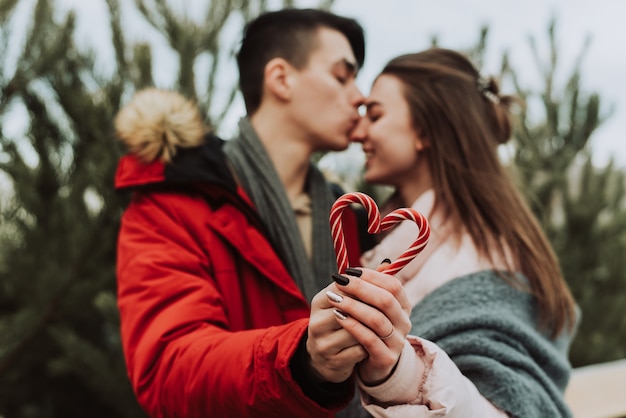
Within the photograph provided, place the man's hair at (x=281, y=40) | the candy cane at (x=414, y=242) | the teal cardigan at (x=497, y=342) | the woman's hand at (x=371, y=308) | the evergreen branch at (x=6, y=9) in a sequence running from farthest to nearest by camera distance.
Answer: the evergreen branch at (x=6, y=9)
the man's hair at (x=281, y=40)
the teal cardigan at (x=497, y=342)
the candy cane at (x=414, y=242)
the woman's hand at (x=371, y=308)

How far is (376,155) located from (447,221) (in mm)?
431

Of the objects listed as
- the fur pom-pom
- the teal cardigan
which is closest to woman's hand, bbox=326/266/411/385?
the teal cardigan

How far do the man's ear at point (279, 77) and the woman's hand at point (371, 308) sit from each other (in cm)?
146

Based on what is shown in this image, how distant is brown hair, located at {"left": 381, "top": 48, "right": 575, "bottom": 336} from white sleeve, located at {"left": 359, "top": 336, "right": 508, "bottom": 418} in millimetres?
572

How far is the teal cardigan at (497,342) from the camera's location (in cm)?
159

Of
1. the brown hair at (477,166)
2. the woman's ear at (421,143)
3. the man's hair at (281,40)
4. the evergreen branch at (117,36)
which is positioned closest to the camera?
the brown hair at (477,166)

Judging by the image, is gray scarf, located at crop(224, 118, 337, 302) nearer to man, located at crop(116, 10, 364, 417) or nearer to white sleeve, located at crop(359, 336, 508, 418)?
man, located at crop(116, 10, 364, 417)

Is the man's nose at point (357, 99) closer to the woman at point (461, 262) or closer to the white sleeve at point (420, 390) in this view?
the woman at point (461, 262)

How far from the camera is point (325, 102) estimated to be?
2.41 m

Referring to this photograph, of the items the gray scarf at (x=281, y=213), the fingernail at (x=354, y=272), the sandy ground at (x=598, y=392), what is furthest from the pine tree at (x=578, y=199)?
the fingernail at (x=354, y=272)

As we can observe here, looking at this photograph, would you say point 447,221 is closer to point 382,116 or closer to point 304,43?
point 382,116

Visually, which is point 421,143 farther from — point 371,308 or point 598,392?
point 598,392

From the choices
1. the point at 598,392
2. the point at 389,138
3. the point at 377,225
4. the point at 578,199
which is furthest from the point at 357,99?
the point at 578,199

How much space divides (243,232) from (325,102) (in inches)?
28.7
